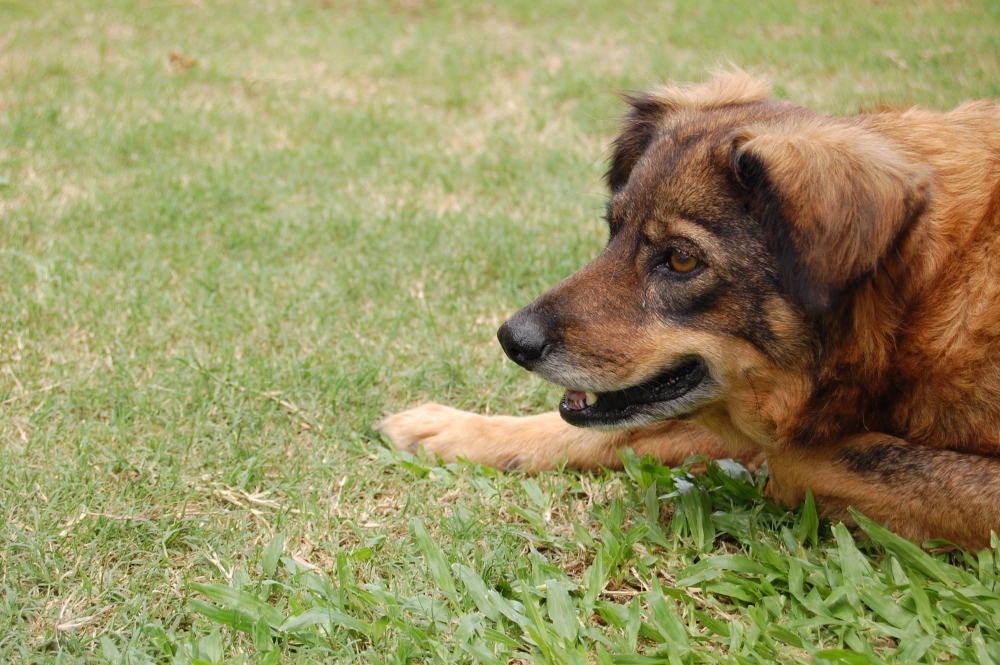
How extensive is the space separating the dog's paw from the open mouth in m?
0.55

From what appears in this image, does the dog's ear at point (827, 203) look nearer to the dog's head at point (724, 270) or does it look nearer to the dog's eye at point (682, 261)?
the dog's head at point (724, 270)

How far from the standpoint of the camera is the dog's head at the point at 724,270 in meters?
2.54

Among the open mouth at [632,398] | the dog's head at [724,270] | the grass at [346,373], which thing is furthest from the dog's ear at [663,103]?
the grass at [346,373]

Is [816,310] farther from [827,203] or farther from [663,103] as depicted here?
[663,103]

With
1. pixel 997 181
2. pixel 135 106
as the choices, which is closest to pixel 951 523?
pixel 997 181

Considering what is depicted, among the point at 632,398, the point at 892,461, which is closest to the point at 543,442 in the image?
the point at 632,398

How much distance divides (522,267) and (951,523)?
2.75 metres

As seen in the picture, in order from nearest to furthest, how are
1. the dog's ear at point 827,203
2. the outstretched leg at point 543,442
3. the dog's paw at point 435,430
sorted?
1. the dog's ear at point 827,203
2. the outstretched leg at point 543,442
3. the dog's paw at point 435,430

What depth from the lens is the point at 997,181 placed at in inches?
108

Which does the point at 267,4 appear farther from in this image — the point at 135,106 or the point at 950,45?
the point at 950,45

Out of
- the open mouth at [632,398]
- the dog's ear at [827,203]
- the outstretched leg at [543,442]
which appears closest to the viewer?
the dog's ear at [827,203]

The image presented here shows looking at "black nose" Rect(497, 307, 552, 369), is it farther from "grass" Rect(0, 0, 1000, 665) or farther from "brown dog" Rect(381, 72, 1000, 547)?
"grass" Rect(0, 0, 1000, 665)

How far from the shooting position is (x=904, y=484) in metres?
2.76

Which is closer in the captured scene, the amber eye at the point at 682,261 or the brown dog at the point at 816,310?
the brown dog at the point at 816,310
